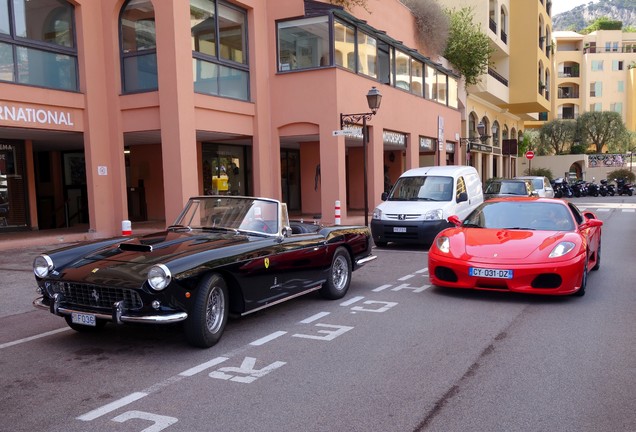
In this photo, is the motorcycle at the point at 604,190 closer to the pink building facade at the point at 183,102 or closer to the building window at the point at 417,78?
the building window at the point at 417,78

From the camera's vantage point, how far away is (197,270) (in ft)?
16.9

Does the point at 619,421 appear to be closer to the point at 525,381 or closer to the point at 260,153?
the point at 525,381

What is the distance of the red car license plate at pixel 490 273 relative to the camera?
7.05 metres

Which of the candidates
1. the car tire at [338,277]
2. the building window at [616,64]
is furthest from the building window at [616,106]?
the car tire at [338,277]

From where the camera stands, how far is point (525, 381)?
176 inches

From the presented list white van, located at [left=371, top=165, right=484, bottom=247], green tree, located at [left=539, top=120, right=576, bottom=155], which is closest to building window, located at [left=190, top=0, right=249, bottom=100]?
white van, located at [left=371, top=165, right=484, bottom=247]

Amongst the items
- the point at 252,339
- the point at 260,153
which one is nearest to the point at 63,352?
the point at 252,339

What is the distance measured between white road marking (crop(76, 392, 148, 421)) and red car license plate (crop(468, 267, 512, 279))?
4462 mm

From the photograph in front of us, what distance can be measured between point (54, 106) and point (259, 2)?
22.8 feet

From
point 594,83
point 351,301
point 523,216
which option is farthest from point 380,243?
point 594,83

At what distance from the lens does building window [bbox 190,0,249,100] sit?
15180 mm

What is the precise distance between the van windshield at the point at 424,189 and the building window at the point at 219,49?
19.0ft

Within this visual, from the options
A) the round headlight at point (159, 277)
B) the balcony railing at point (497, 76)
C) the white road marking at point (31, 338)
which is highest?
the balcony railing at point (497, 76)

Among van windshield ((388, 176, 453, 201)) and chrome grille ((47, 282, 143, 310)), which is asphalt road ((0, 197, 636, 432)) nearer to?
chrome grille ((47, 282, 143, 310))
